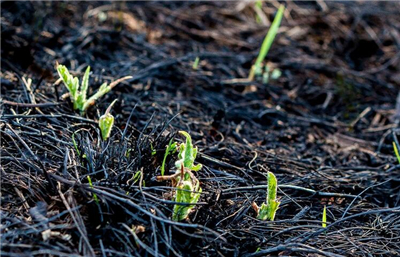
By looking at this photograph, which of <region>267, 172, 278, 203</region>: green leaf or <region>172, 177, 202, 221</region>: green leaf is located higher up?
<region>172, 177, 202, 221</region>: green leaf

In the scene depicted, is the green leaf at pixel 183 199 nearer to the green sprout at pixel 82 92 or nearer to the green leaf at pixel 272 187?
the green leaf at pixel 272 187

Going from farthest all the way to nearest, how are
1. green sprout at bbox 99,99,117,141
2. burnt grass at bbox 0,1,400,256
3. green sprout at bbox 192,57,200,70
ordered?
green sprout at bbox 192,57,200,70 < green sprout at bbox 99,99,117,141 < burnt grass at bbox 0,1,400,256

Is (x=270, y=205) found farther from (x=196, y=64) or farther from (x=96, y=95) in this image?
(x=196, y=64)

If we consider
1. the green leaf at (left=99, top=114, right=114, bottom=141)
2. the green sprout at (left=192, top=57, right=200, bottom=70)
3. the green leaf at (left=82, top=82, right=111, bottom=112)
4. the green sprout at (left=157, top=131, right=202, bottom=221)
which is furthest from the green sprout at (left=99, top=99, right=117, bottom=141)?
the green sprout at (left=192, top=57, right=200, bottom=70)

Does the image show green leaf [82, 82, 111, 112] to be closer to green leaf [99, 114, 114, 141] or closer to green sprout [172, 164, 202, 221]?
green leaf [99, 114, 114, 141]

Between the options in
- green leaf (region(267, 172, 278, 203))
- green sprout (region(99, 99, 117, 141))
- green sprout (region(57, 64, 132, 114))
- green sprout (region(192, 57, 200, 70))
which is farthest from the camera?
green sprout (region(192, 57, 200, 70))

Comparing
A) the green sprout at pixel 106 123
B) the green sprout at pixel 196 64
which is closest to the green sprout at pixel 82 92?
the green sprout at pixel 106 123

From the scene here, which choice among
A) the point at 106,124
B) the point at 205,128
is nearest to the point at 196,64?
the point at 205,128
